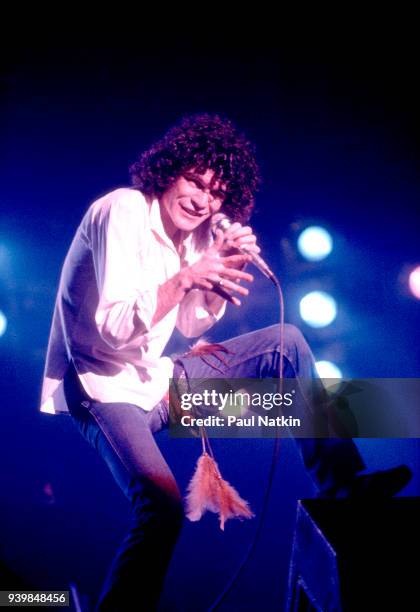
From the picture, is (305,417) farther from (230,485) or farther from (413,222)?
(413,222)

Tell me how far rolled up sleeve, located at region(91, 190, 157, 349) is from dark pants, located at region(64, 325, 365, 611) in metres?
0.25

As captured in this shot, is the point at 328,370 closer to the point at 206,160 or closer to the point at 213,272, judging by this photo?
the point at 213,272

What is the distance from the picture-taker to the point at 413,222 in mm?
1988

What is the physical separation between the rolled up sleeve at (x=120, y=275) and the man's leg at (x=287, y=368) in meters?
0.33

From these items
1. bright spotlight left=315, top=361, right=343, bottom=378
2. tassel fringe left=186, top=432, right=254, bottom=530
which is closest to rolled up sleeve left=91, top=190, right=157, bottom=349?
tassel fringe left=186, top=432, right=254, bottom=530

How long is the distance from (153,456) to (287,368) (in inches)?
21.1

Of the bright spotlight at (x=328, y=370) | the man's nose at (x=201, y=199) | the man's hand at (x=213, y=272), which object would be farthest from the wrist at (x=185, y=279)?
the bright spotlight at (x=328, y=370)

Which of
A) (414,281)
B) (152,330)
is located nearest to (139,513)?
(152,330)

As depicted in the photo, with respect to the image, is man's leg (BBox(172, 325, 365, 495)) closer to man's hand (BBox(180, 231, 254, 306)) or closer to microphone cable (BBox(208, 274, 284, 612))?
microphone cable (BBox(208, 274, 284, 612))

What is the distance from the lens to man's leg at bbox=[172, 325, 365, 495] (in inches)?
53.4

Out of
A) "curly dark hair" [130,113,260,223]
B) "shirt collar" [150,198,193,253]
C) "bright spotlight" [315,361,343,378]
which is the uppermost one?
"curly dark hair" [130,113,260,223]

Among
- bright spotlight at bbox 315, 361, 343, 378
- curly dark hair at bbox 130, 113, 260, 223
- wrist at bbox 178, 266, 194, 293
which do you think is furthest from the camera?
bright spotlight at bbox 315, 361, 343, 378

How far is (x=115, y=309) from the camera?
1.27m

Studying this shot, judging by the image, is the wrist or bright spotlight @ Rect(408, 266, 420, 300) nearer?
the wrist
